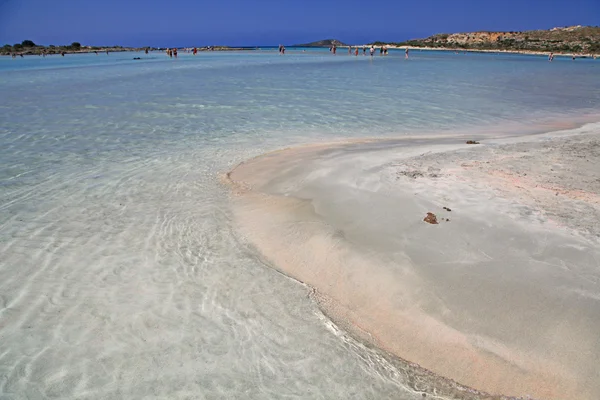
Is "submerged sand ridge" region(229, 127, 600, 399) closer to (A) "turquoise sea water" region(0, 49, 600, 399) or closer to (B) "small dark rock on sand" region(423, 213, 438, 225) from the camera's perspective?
(B) "small dark rock on sand" region(423, 213, 438, 225)

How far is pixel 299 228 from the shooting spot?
16.8ft

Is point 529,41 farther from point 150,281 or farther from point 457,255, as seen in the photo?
point 150,281

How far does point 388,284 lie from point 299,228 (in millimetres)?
1539

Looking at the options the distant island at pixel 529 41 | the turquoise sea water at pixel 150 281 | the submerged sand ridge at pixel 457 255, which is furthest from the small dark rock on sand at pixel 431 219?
the distant island at pixel 529 41

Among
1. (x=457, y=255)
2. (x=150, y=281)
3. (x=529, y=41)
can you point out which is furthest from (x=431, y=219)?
(x=529, y=41)

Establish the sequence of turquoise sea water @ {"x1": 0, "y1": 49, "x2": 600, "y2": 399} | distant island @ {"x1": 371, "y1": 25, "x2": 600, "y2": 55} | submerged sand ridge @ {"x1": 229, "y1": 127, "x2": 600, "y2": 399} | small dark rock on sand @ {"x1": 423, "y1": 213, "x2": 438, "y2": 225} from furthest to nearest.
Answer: distant island @ {"x1": 371, "y1": 25, "x2": 600, "y2": 55}
small dark rock on sand @ {"x1": 423, "y1": 213, "x2": 438, "y2": 225}
submerged sand ridge @ {"x1": 229, "y1": 127, "x2": 600, "y2": 399}
turquoise sea water @ {"x1": 0, "y1": 49, "x2": 600, "y2": 399}

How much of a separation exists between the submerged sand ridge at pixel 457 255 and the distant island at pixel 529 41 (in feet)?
263

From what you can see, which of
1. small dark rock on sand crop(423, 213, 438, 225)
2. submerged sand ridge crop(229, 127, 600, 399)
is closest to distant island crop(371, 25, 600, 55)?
submerged sand ridge crop(229, 127, 600, 399)

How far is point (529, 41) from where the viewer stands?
291 feet

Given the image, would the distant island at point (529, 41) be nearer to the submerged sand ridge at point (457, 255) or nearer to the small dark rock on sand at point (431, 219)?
the submerged sand ridge at point (457, 255)

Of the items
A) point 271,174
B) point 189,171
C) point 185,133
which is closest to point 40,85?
point 185,133

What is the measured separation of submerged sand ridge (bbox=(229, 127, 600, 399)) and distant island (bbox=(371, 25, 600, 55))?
8030 centimetres

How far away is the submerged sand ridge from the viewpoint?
Answer: 10.3 feet

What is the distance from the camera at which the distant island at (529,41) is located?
245 ft
